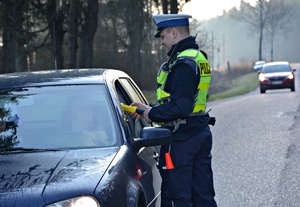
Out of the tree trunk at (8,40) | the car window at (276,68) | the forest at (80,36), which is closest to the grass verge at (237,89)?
the car window at (276,68)

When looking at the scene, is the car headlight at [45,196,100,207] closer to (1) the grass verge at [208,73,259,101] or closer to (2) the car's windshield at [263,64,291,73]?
(1) the grass verge at [208,73,259,101]

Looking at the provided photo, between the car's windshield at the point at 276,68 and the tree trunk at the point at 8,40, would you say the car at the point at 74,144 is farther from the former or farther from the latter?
the car's windshield at the point at 276,68

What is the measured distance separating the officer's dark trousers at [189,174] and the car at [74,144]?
0.47 feet

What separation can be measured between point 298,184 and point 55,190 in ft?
18.4


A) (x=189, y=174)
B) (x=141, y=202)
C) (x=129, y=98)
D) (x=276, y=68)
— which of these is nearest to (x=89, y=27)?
(x=276, y=68)

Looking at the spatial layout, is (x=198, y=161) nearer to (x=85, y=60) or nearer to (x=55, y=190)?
(x=55, y=190)

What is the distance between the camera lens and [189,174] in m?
5.25

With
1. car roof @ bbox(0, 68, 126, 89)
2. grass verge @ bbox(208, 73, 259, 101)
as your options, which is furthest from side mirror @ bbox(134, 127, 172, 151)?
grass verge @ bbox(208, 73, 259, 101)

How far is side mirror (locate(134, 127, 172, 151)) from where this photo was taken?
16.1ft

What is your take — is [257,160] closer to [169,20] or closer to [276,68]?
[169,20]

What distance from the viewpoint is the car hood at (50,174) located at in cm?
382

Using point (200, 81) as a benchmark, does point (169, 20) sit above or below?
above

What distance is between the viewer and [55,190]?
3.86 meters

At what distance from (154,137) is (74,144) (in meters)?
0.57
